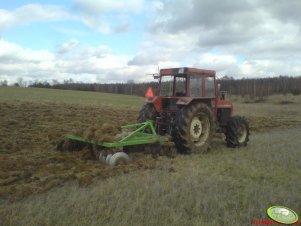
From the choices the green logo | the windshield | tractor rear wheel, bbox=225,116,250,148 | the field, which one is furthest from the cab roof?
the green logo

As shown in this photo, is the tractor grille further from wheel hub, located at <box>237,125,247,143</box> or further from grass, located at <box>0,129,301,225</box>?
grass, located at <box>0,129,301,225</box>

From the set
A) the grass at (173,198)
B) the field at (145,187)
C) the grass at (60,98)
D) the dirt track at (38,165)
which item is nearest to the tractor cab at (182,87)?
the field at (145,187)

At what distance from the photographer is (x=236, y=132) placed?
1077 cm

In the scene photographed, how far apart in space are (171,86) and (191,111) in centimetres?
142

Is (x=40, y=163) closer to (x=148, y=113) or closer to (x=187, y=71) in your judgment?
(x=148, y=113)

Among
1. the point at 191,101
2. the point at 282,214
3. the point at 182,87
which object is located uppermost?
the point at 182,87

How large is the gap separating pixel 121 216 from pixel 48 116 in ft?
42.6

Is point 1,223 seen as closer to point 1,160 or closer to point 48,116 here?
point 1,160

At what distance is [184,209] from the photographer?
5168mm

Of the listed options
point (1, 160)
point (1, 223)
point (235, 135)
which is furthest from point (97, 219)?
point (235, 135)

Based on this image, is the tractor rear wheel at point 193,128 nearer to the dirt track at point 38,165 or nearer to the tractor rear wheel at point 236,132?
the dirt track at point 38,165

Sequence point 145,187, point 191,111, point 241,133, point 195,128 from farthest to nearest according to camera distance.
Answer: point 241,133
point 195,128
point 191,111
point 145,187

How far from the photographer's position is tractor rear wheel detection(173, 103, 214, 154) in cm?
905

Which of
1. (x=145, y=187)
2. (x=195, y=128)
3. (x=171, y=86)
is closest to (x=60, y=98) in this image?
(x=171, y=86)
